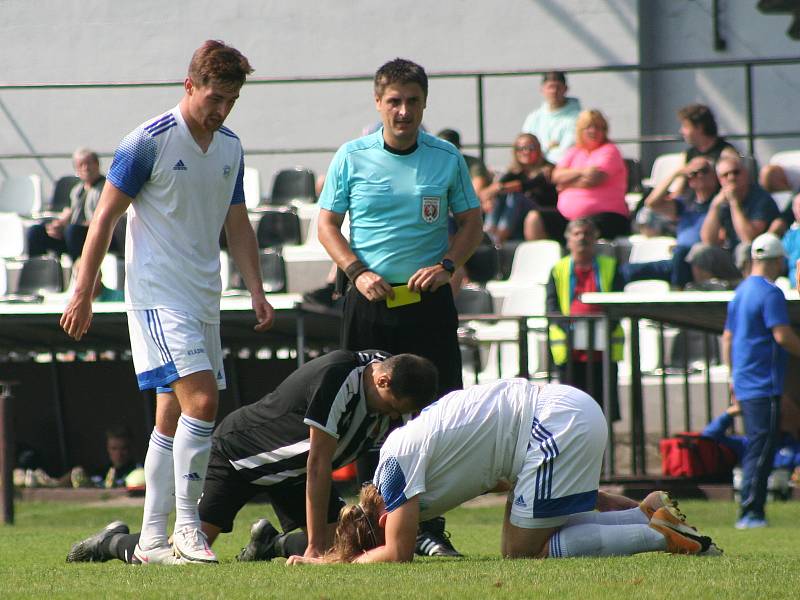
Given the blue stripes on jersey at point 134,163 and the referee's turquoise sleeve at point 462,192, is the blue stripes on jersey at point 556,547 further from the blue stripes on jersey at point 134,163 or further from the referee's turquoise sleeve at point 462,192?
the blue stripes on jersey at point 134,163

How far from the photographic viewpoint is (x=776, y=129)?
18203 mm

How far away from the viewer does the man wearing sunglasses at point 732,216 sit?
12.7 meters

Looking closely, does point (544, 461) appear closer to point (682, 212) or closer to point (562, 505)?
point (562, 505)

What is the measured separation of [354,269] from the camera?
279 inches

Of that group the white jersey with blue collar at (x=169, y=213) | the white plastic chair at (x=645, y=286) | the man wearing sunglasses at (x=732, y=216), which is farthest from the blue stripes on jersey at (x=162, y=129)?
the white plastic chair at (x=645, y=286)

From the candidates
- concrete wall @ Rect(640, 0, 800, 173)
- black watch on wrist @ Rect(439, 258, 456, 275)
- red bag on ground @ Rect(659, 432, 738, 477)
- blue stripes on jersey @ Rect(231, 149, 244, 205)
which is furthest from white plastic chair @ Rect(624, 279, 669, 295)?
blue stripes on jersey @ Rect(231, 149, 244, 205)

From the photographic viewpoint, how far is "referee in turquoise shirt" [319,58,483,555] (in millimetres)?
7066

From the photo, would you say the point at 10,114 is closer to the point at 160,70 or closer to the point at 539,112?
the point at 160,70

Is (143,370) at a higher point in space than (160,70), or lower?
lower

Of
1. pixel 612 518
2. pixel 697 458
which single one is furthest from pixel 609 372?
pixel 612 518

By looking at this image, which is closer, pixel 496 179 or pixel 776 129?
pixel 496 179

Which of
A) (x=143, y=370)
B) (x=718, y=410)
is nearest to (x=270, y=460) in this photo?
(x=143, y=370)

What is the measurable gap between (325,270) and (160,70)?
18.7ft

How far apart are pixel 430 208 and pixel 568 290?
5535 millimetres
